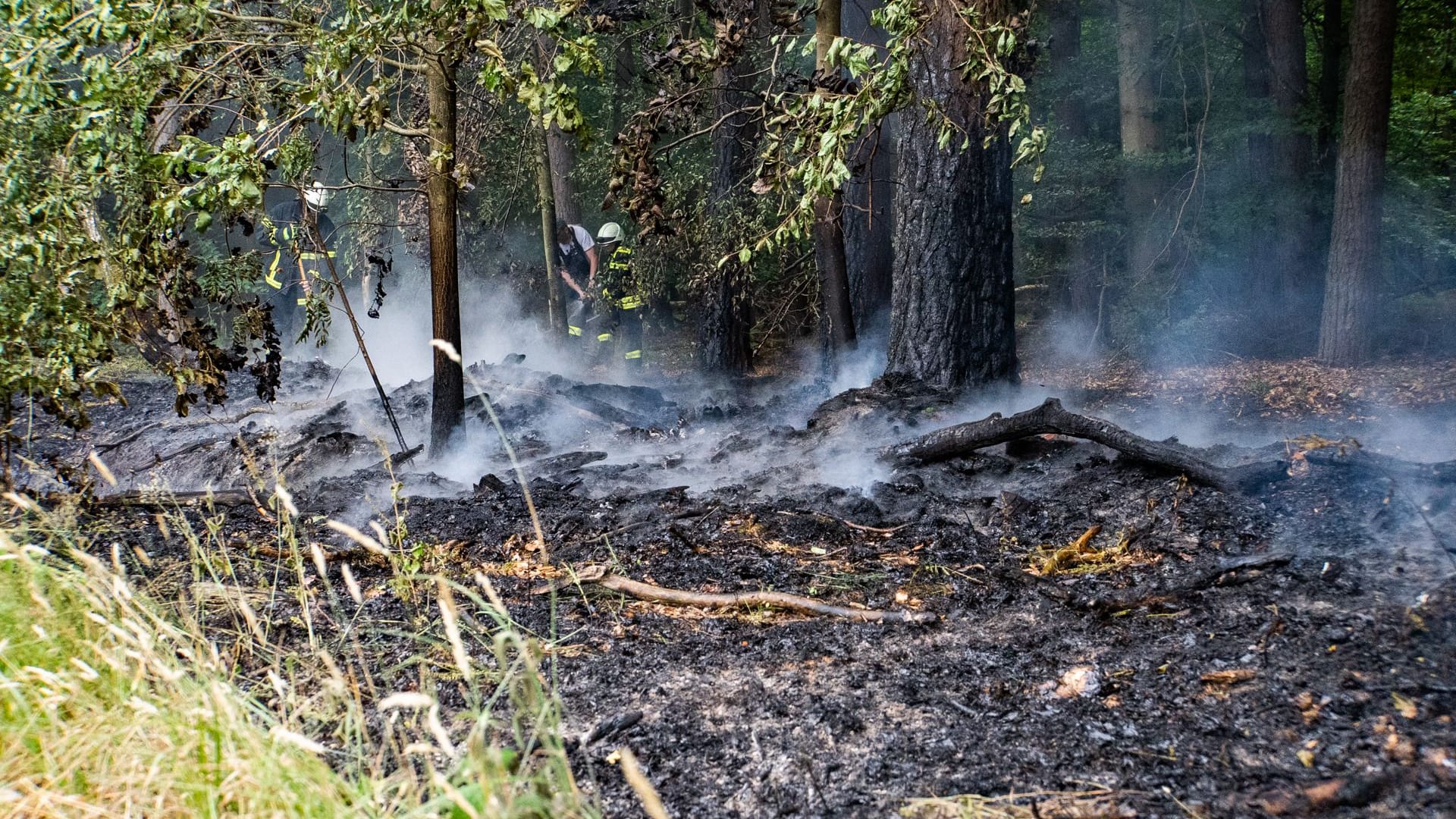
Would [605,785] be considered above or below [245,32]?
below

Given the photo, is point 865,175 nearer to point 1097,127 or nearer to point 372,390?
point 1097,127

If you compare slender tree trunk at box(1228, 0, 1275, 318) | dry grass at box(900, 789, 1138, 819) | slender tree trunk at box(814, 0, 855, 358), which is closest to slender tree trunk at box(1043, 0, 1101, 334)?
slender tree trunk at box(1228, 0, 1275, 318)

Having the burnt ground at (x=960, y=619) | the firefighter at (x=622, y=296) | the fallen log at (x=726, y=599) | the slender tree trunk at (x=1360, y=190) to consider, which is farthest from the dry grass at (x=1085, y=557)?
the firefighter at (x=622, y=296)

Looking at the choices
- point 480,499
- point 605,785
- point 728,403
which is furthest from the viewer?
point 728,403

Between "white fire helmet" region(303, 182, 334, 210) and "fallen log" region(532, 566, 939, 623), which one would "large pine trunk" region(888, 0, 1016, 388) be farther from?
"white fire helmet" region(303, 182, 334, 210)

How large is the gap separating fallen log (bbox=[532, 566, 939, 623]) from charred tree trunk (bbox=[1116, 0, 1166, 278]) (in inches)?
386

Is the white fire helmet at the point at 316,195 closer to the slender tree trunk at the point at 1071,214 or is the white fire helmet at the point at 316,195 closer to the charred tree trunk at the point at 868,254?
the charred tree trunk at the point at 868,254

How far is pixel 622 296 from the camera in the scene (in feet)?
44.3

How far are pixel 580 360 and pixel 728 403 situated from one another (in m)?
4.24

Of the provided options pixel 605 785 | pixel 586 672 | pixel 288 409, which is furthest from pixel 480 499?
pixel 288 409

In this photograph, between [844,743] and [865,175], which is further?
[865,175]

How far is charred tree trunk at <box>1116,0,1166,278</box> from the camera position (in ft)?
41.4

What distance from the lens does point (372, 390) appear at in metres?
10.6

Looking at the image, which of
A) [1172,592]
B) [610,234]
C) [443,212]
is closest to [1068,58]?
[610,234]
